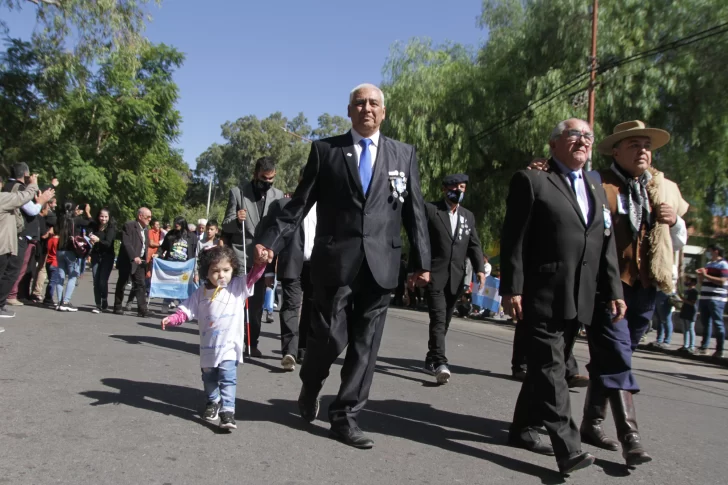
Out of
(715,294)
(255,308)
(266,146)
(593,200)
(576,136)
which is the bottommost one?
(255,308)

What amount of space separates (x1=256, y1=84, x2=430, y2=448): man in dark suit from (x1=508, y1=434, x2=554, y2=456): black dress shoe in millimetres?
915

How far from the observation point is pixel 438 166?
1011 inches

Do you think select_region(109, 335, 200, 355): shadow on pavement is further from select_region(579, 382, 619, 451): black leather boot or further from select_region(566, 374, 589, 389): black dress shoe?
select_region(579, 382, 619, 451): black leather boot

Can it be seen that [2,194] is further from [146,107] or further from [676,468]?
[146,107]

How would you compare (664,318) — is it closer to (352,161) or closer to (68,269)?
(68,269)

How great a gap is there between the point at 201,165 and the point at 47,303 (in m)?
87.4

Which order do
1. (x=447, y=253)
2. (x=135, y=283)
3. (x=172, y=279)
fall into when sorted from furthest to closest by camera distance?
(x=172, y=279)
(x=135, y=283)
(x=447, y=253)

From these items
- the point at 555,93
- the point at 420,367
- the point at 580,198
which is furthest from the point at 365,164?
the point at 555,93

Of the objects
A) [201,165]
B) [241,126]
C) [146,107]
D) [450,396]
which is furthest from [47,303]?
[201,165]

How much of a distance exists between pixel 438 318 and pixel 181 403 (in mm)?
2710

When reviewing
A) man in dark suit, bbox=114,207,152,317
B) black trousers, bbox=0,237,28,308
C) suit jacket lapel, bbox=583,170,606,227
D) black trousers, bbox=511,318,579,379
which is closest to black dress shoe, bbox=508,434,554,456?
black trousers, bbox=511,318,579,379

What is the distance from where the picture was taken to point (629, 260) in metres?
4.59

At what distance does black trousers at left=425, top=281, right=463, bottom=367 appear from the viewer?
6.60 metres

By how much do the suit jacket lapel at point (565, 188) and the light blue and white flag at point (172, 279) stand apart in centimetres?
908
